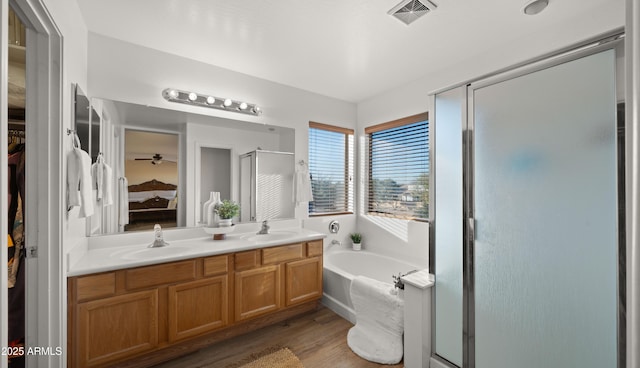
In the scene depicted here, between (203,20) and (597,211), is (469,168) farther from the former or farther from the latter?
(203,20)

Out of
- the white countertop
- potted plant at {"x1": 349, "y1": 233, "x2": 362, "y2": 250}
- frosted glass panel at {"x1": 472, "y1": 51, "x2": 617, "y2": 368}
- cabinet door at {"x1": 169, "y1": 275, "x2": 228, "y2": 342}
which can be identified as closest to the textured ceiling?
frosted glass panel at {"x1": 472, "y1": 51, "x2": 617, "y2": 368}

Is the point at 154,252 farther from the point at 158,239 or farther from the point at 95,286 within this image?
the point at 95,286

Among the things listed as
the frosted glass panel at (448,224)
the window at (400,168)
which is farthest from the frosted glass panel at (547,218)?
the window at (400,168)

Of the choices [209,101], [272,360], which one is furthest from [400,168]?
[272,360]

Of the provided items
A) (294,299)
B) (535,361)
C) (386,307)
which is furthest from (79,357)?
A: (535,361)

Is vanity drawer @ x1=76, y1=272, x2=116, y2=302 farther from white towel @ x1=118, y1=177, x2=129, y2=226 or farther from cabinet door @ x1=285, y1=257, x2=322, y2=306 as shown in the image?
cabinet door @ x1=285, y1=257, x2=322, y2=306

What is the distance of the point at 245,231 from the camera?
9.50ft

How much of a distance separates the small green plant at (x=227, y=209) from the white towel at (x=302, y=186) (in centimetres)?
75

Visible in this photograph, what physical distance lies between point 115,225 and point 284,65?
82.8 inches

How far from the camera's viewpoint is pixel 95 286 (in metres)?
1.72

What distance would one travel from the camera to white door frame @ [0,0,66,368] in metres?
1.37

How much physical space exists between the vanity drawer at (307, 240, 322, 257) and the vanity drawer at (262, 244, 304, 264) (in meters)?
0.08

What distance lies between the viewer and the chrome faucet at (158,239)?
2.30 meters

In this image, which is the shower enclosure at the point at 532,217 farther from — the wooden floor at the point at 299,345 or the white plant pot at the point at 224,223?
the white plant pot at the point at 224,223
